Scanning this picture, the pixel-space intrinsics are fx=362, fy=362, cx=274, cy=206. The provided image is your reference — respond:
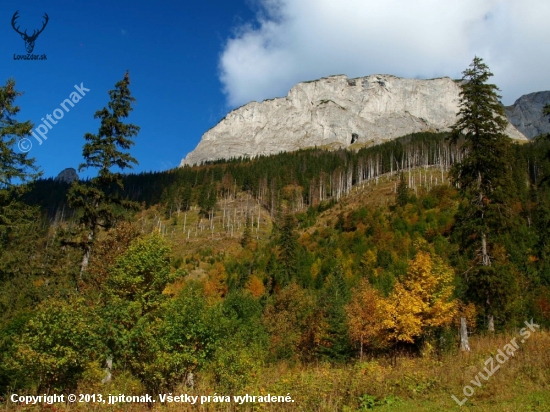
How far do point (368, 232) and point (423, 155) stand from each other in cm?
7871

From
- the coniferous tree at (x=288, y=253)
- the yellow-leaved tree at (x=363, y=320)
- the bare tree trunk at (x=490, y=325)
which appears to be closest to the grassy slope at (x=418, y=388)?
the bare tree trunk at (x=490, y=325)

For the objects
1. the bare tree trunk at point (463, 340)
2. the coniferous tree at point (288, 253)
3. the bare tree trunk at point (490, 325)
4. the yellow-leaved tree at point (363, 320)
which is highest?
the coniferous tree at point (288, 253)

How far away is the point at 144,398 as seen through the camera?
11.4m

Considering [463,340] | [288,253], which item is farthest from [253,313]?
[463,340]

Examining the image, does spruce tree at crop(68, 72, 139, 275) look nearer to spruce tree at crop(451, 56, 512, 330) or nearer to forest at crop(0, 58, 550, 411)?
forest at crop(0, 58, 550, 411)

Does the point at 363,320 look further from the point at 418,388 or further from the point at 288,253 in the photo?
the point at 288,253

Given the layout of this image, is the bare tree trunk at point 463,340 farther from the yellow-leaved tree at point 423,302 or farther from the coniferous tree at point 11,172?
the coniferous tree at point 11,172

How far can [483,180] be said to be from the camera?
18.5 meters

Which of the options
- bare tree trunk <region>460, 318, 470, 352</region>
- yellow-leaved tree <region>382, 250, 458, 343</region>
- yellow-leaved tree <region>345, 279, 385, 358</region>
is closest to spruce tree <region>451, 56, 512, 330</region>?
bare tree trunk <region>460, 318, 470, 352</region>

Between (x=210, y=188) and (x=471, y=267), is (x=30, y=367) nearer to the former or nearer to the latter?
(x=471, y=267)

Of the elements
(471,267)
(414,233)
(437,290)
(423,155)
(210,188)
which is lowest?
(437,290)

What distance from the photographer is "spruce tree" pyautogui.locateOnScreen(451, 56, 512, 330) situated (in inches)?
684

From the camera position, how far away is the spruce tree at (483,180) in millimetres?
17375

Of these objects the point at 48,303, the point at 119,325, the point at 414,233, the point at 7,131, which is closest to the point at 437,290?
the point at 119,325
